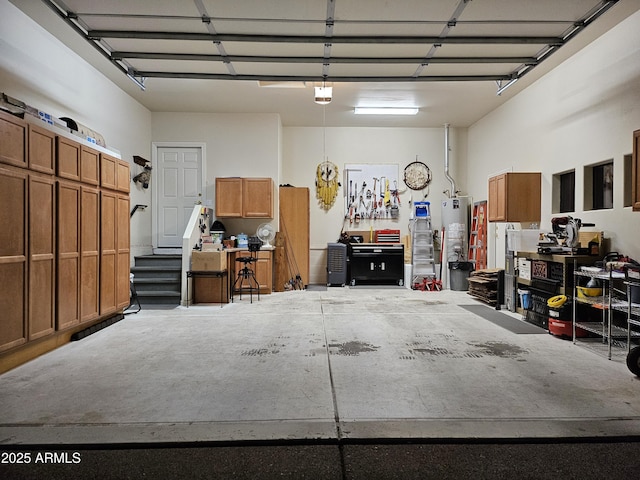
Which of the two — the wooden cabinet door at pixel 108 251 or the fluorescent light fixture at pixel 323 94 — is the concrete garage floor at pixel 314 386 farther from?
the fluorescent light fixture at pixel 323 94

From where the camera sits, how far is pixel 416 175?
10.5 meters

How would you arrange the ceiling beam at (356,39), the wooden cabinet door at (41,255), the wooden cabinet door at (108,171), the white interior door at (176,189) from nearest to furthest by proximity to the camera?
the wooden cabinet door at (41,255) → the ceiling beam at (356,39) → the wooden cabinet door at (108,171) → the white interior door at (176,189)

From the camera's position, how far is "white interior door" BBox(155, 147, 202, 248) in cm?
919

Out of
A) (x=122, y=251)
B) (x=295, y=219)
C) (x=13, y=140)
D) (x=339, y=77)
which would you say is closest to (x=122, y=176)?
(x=122, y=251)

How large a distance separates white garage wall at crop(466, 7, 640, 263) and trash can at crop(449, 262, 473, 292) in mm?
2267

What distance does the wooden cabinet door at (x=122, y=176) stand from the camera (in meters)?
5.76

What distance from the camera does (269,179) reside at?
349 inches

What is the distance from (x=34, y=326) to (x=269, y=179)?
5.54 m

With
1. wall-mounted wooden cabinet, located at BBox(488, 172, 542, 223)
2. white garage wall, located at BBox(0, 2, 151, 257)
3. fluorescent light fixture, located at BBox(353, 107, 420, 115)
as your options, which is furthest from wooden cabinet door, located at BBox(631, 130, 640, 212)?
white garage wall, located at BBox(0, 2, 151, 257)

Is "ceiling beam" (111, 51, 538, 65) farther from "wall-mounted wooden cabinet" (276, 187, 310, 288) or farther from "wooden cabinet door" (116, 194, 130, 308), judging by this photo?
Answer: "wall-mounted wooden cabinet" (276, 187, 310, 288)

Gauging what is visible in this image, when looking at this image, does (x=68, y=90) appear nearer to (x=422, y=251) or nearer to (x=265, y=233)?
(x=265, y=233)

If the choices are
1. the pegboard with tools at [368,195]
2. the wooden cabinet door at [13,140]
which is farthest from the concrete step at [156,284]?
the pegboard with tools at [368,195]

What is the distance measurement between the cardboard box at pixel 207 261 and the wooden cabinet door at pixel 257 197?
1772 millimetres

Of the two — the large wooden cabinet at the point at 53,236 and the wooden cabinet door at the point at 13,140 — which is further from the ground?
the wooden cabinet door at the point at 13,140
